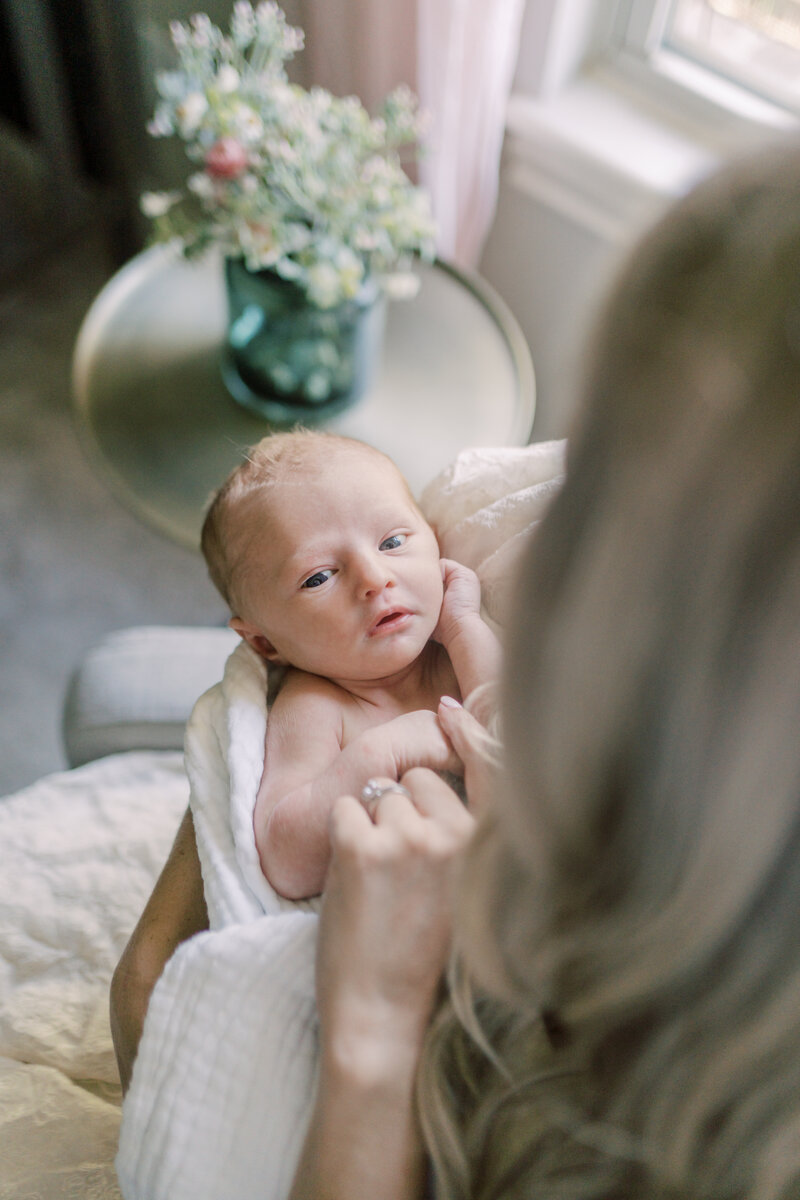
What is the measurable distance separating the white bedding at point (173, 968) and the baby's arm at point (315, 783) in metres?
0.02

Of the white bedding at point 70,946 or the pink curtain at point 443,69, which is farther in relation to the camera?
the pink curtain at point 443,69

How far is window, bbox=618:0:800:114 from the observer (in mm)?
1246

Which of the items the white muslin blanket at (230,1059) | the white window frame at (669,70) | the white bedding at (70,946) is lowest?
the white bedding at (70,946)

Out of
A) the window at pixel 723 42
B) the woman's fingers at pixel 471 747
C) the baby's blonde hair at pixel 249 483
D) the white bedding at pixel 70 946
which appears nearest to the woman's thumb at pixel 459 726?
the woman's fingers at pixel 471 747

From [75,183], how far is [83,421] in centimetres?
120

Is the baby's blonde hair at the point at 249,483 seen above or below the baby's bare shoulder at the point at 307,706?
above

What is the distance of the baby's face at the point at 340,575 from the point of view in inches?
29.4

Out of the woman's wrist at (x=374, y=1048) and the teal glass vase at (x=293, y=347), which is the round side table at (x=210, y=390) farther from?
the woman's wrist at (x=374, y=1048)

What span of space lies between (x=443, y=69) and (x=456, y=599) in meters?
0.81

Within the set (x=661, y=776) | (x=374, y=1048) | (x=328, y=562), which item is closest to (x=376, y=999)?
(x=374, y=1048)

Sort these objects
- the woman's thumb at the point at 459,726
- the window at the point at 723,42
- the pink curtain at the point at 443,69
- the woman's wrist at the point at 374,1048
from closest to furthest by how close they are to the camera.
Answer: the woman's wrist at the point at 374,1048 → the woman's thumb at the point at 459,726 → the pink curtain at the point at 443,69 → the window at the point at 723,42

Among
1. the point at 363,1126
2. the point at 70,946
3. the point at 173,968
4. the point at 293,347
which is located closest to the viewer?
the point at 363,1126

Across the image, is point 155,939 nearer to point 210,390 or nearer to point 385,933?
point 385,933

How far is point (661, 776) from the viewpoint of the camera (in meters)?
0.35
